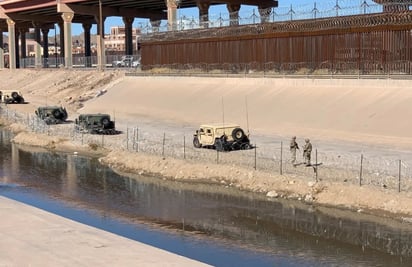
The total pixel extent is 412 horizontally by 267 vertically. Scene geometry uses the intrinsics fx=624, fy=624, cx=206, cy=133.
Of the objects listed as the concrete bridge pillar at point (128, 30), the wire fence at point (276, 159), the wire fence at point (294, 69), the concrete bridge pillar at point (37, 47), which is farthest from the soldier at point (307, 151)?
the concrete bridge pillar at point (37, 47)

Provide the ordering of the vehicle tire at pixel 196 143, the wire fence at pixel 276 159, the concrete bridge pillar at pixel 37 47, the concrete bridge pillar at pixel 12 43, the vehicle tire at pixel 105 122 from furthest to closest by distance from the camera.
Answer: the concrete bridge pillar at pixel 37 47, the concrete bridge pillar at pixel 12 43, the vehicle tire at pixel 105 122, the vehicle tire at pixel 196 143, the wire fence at pixel 276 159

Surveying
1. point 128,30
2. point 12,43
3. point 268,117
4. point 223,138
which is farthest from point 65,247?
point 12,43

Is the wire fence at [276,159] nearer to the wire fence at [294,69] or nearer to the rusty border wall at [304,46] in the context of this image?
the wire fence at [294,69]

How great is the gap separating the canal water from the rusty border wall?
2067 cm

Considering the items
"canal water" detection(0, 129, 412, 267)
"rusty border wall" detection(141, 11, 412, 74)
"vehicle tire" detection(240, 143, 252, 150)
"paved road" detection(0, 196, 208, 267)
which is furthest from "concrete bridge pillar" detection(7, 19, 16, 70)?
"paved road" detection(0, 196, 208, 267)

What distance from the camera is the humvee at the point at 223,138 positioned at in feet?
108

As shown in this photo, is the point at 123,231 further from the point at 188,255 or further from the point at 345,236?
the point at 345,236

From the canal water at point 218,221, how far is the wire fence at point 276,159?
2.05 meters

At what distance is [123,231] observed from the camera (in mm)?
21672

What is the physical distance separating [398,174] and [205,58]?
38.2 metres

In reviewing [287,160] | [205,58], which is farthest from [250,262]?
[205,58]

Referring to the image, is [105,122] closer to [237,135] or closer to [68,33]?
[237,135]

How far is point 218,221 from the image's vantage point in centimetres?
2320

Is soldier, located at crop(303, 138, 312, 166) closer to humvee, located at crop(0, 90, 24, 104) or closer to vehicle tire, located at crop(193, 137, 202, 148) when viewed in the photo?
vehicle tire, located at crop(193, 137, 202, 148)
